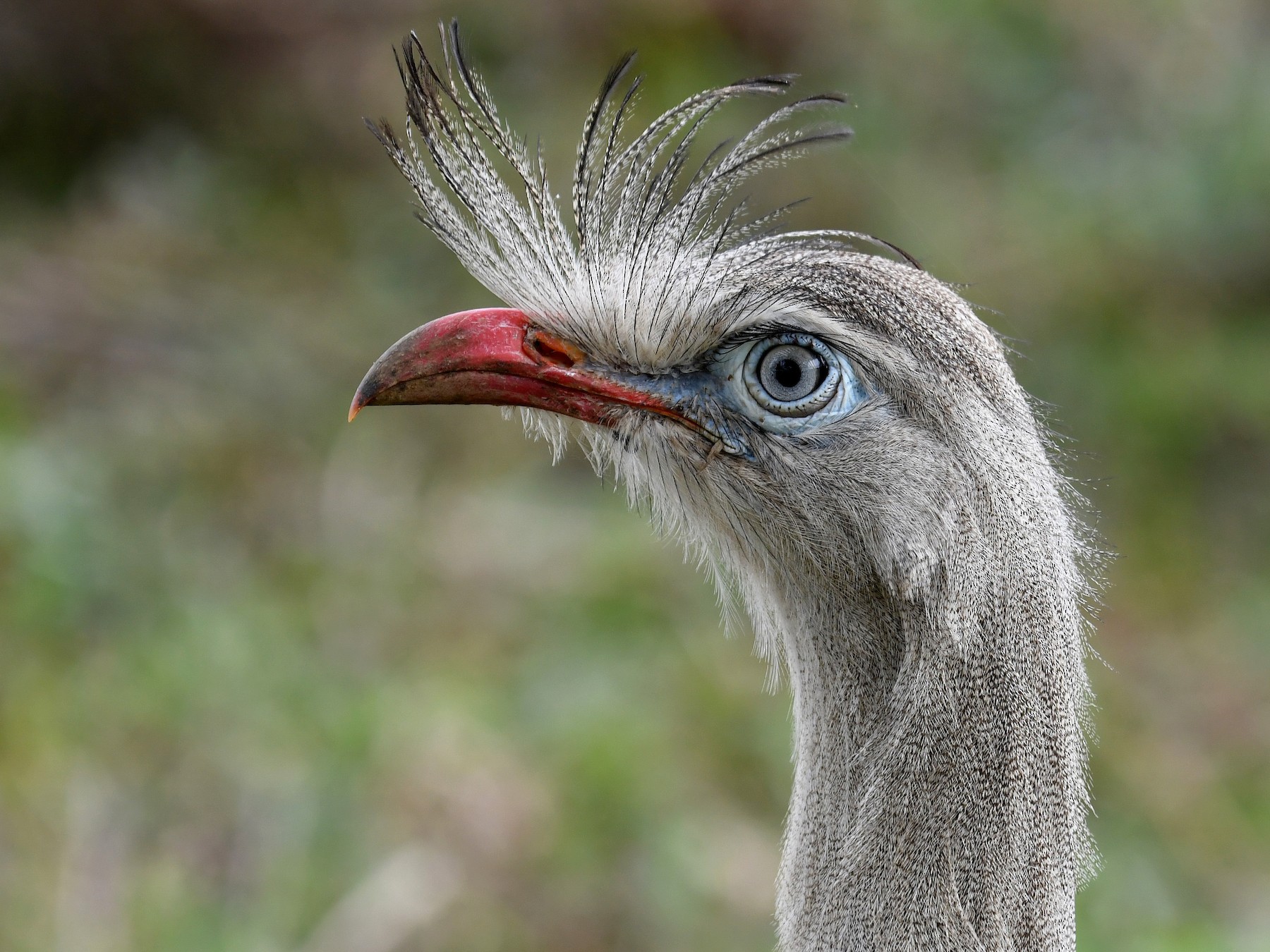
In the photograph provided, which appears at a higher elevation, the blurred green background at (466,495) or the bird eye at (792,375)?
the blurred green background at (466,495)

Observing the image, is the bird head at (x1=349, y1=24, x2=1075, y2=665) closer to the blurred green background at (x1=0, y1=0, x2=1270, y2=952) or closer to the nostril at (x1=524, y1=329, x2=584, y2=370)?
the nostril at (x1=524, y1=329, x2=584, y2=370)

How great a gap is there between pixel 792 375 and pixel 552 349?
337mm

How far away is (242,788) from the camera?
3.21 metres

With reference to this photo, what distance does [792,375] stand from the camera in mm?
1741

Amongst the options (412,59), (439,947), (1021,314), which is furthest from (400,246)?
(412,59)

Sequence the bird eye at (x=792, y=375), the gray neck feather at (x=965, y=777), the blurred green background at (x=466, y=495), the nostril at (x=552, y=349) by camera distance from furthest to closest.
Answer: the blurred green background at (x=466, y=495), the nostril at (x=552, y=349), the bird eye at (x=792, y=375), the gray neck feather at (x=965, y=777)

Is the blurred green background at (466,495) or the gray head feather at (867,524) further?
the blurred green background at (466,495)

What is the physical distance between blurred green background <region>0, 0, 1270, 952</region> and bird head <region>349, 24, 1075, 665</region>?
0.40 metres

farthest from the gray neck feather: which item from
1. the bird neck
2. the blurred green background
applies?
the blurred green background

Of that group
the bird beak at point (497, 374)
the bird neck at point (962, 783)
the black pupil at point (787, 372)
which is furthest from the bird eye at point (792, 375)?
the bird neck at point (962, 783)

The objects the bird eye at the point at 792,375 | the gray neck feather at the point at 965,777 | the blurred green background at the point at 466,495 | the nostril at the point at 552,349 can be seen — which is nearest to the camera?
the gray neck feather at the point at 965,777

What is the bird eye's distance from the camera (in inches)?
67.6

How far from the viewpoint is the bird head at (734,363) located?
1.66 meters

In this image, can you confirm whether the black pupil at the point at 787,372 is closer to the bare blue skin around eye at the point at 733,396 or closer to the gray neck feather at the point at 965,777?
the bare blue skin around eye at the point at 733,396
